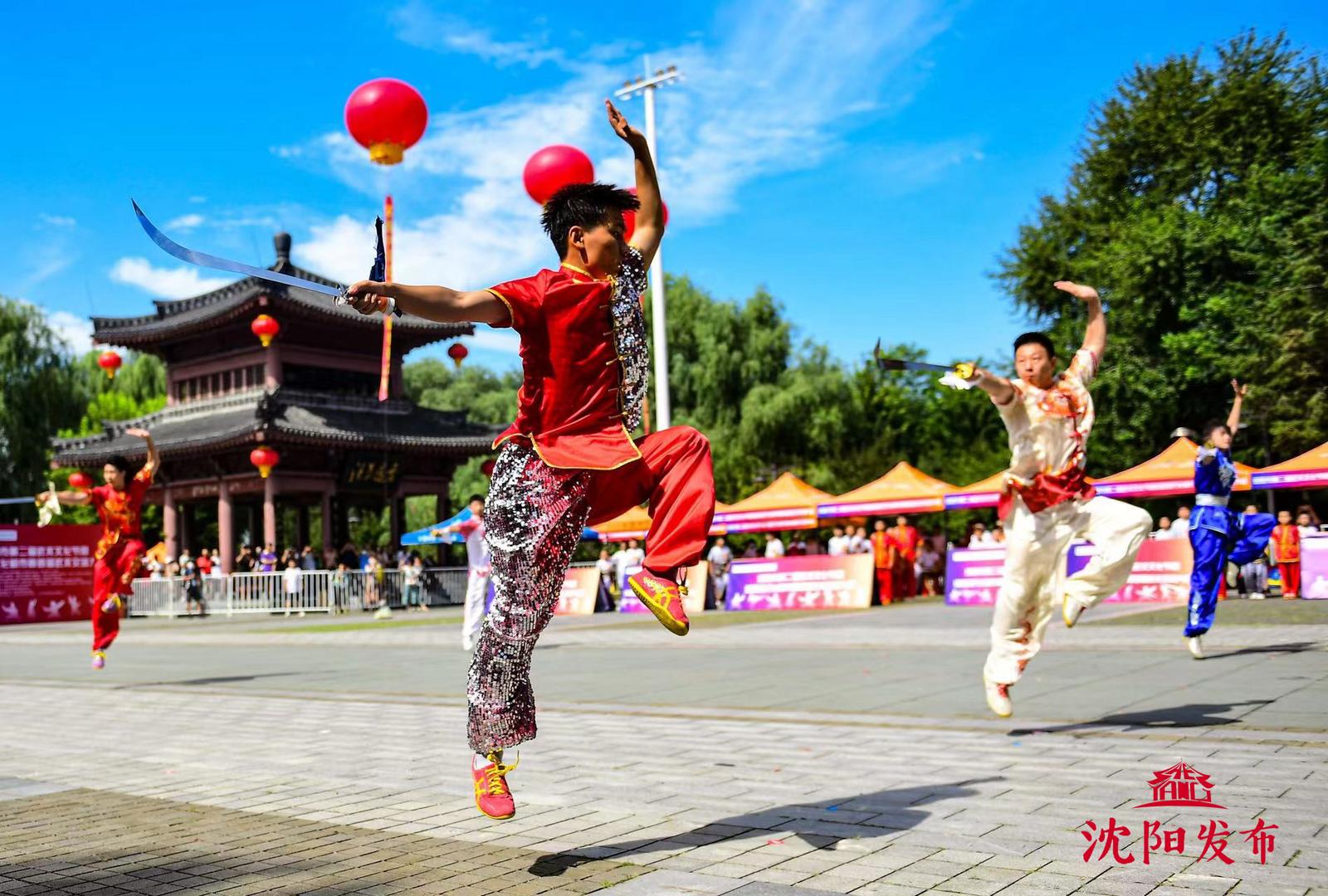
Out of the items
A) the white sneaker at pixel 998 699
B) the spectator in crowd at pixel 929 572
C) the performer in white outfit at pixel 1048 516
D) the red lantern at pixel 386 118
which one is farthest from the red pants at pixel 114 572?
the spectator in crowd at pixel 929 572

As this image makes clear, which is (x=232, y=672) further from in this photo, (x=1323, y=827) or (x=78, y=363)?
(x=78, y=363)

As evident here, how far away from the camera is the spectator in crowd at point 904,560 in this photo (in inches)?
947

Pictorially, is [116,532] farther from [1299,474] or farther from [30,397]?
[30,397]

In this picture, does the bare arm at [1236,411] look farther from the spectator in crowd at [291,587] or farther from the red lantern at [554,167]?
the spectator in crowd at [291,587]

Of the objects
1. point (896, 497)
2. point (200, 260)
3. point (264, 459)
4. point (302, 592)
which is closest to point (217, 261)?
point (200, 260)

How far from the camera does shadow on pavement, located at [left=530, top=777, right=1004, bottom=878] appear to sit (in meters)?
3.92

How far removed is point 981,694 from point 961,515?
3332 cm

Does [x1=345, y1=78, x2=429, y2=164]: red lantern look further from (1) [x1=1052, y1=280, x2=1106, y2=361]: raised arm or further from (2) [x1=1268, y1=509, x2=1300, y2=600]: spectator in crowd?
(2) [x1=1268, y1=509, x2=1300, y2=600]: spectator in crowd

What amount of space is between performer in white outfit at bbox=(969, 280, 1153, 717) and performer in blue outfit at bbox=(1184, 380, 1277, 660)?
330cm

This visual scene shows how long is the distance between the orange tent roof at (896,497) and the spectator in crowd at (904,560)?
0.63 metres

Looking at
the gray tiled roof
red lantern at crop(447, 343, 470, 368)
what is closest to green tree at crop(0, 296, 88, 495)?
the gray tiled roof

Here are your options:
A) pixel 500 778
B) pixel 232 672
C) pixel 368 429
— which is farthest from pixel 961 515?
pixel 500 778

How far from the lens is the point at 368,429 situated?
3650cm

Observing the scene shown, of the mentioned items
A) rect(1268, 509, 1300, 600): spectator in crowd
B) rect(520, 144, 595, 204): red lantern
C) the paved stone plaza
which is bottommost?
the paved stone plaza
